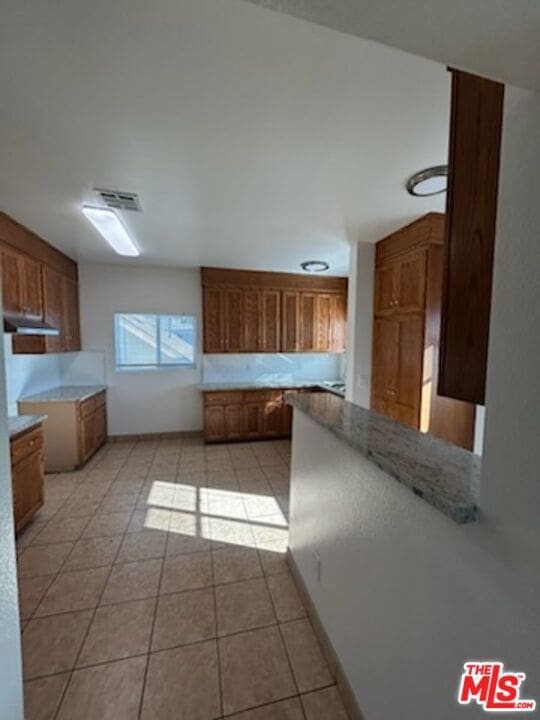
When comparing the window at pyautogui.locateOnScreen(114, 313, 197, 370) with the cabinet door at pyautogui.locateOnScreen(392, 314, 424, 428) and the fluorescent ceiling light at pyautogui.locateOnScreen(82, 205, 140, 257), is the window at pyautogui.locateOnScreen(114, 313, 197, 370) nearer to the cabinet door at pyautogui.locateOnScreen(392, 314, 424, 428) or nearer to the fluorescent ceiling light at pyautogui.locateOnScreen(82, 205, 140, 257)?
the fluorescent ceiling light at pyautogui.locateOnScreen(82, 205, 140, 257)

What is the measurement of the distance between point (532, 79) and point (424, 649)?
1.43m

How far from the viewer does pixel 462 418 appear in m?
2.74

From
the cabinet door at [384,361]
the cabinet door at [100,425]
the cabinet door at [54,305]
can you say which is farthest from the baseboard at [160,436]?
the cabinet door at [384,361]

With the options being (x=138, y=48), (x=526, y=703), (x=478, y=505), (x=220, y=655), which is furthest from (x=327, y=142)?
(x=220, y=655)

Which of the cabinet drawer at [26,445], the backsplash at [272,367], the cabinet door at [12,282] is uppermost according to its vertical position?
the cabinet door at [12,282]

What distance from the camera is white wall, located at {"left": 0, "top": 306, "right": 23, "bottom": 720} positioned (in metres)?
1.05

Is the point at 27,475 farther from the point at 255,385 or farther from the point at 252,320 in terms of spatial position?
the point at 252,320

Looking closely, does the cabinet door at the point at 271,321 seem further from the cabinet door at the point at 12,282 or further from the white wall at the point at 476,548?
the white wall at the point at 476,548

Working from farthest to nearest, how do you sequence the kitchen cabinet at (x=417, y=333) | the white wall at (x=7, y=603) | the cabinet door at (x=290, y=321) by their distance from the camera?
the cabinet door at (x=290, y=321) → the kitchen cabinet at (x=417, y=333) → the white wall at (x=7, y=603)

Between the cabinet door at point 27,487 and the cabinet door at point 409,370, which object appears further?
the cabinet door at point 409,370

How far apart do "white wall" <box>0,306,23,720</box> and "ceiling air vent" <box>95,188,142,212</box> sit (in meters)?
1.75

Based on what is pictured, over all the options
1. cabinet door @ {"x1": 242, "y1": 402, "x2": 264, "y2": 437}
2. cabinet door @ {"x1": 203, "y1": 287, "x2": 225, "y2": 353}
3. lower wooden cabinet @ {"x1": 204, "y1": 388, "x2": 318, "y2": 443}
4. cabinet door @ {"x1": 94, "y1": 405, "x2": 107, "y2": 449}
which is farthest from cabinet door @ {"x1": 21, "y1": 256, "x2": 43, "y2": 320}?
cabinet door @ {"x1": 242, "y1": 402, "x2": 264, "y2": 437}

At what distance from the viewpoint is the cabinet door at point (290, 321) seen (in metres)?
5.11

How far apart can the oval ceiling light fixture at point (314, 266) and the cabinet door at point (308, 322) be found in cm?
54
